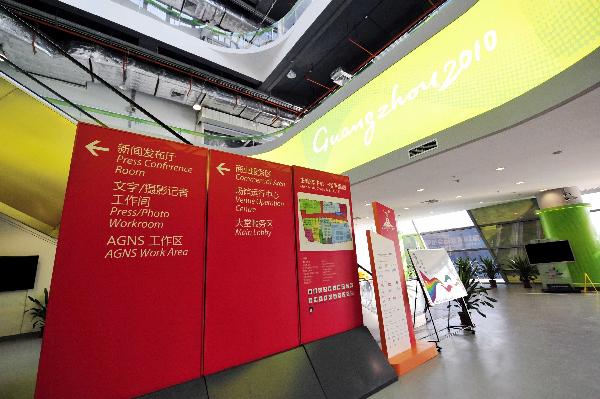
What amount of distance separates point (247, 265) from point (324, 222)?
0.96m

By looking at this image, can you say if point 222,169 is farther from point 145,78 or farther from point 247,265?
point 145,78

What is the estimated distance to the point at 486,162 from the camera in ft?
15.2

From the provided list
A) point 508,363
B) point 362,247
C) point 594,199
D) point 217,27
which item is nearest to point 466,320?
point 508,363

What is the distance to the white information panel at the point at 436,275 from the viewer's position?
3592 millimetres

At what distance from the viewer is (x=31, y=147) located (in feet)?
8.82

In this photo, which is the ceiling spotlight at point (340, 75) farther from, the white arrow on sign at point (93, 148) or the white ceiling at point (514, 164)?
the white arrow on sign at point (93, 148)

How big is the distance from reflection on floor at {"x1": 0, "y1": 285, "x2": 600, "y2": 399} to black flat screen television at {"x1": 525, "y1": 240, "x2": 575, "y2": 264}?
3.14 metres

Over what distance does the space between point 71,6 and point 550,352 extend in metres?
10.5

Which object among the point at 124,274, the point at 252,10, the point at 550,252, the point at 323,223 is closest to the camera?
the point at 124,274

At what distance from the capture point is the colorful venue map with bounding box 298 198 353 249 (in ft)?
8.65

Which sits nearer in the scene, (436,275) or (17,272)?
(436,275)

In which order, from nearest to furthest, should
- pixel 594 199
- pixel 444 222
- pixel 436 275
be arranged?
pixel 436 275, pixel 594 199, pixel 444 222

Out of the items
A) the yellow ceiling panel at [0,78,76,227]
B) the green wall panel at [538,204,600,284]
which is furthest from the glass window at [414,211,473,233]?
the yellow ceiling panel at [0,78,76,227]

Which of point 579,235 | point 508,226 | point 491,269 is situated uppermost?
point 508,226
